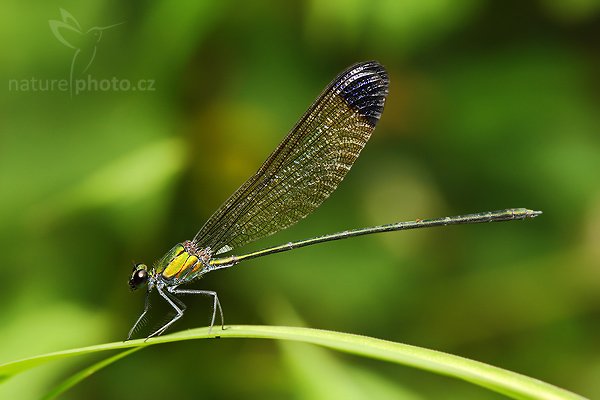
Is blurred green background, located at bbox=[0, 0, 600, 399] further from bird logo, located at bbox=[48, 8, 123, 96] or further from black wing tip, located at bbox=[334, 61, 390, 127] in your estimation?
black wing tip, located at bbox=[334, 61, 390, 127]

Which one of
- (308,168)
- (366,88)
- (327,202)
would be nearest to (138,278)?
(308,168)

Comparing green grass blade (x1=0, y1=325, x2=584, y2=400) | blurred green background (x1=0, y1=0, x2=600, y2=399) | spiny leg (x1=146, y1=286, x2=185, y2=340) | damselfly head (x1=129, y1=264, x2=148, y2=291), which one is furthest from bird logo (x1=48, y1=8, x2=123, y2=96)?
green grass blade (x1=0, y1=325, x2=584, y2=400)

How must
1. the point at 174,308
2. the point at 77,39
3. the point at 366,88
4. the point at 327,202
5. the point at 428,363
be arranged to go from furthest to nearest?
the point at 327,202, the point at 77,39, the point at 366,88, the point at 174,308, the point at 428,363

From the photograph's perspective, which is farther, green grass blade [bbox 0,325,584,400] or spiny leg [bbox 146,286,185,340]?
spiny leg [bbox 146,286,185,340]

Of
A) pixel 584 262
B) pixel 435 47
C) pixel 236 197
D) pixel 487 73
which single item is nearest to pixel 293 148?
pixel 236 197

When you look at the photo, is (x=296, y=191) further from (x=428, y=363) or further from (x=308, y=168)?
(x=428, y=363)

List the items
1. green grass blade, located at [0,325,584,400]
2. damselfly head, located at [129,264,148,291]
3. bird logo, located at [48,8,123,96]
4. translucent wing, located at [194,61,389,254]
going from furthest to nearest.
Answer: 1. bird logo, located at [48,8,123,96]
2. translucent wing, located at [194,61,389,254]
3. damselfly head, located at [129,264,148,291]
4. green grass blade, located at [0,325,584,400]

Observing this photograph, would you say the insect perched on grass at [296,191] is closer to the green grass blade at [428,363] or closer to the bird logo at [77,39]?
the bird logo at [77,39]
